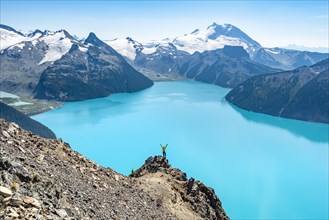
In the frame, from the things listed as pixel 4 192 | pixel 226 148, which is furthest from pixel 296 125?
pixel 4 192

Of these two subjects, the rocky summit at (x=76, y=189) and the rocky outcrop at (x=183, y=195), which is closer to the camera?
the rocky summit at (x=76, y=189)

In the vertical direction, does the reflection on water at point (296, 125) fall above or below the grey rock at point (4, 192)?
below

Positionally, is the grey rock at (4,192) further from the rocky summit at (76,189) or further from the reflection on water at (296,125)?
the reflection on water at (296,125)

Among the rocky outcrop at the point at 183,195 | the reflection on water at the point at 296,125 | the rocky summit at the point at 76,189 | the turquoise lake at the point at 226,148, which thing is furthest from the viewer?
the reflection on water at the point at 296,125

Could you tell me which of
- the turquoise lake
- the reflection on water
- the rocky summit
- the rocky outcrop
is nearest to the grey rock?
the rocky summit

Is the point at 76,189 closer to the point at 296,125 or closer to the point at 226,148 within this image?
the point at 226,148

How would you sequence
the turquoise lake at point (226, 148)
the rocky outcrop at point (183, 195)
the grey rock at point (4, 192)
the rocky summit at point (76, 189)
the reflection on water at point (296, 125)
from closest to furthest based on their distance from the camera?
the grey rock at point (4, 192) < the rocky summit at point (76, 189) < the rocky outcrop at point (183, 195) < the turquoise lake at point (226, 148) < the reflection on water at point (296, 125)

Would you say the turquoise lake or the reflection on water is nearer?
the turquoise lake

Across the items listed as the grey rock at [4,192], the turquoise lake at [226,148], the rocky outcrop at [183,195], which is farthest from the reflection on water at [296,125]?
the grey rock at [4,192]

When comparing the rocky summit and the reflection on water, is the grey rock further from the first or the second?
the reflection on water
